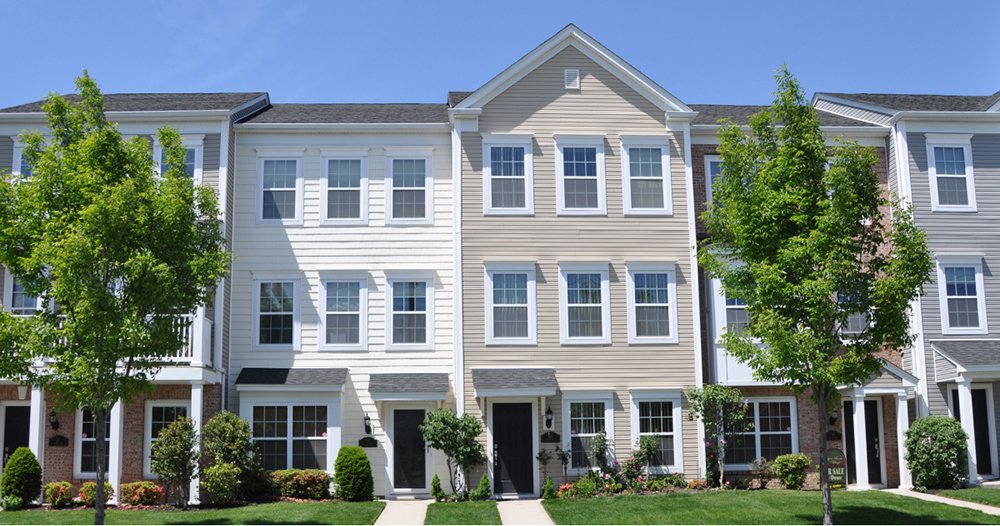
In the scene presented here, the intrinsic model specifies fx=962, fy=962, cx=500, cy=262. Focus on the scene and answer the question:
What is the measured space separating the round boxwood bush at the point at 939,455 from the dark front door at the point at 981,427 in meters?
1.73

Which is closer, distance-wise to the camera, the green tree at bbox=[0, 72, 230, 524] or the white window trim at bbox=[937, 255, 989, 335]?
the green tree at bbox=[0, 72, 230, 524]

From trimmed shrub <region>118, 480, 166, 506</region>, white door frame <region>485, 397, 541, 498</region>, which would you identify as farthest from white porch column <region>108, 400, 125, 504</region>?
white door frame <region>485, 397, 541, 498</region>

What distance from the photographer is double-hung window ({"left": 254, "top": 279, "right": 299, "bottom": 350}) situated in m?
24.2

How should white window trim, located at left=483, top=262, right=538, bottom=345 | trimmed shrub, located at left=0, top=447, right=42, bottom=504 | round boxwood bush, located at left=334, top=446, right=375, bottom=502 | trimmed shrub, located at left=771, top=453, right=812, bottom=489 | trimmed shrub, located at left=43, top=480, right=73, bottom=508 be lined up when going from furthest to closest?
white window trim, located at left=483, top=262, right=538, bottom=345
trimmed shrub, located at left=771, top=453, right=812, bottom=489
round boxwood bush, located at left=334, top=446, right=375, bottom=502
trimmed shrub, located at left=43, top=480, right=73, bottom=508
trimmed shrub, located at left=0, top=447, right=42, bottom=504

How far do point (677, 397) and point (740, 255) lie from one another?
22.4 ft

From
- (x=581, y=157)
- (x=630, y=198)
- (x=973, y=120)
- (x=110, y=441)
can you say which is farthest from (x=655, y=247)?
(x=110, y=441)

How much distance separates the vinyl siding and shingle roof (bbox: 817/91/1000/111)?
21.9ft

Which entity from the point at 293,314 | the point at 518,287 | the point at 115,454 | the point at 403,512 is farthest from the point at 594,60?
the point at 115,454

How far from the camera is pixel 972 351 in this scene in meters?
24.1

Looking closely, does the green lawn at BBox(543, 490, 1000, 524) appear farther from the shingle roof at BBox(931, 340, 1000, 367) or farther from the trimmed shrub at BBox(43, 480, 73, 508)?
the trimmed shrub at BBox(43, 480, 73, 508)

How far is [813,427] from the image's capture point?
80.3ft

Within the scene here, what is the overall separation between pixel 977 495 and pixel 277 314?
55.6ft

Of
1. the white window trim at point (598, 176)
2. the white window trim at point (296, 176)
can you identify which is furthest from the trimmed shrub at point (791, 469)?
the white window trim at point (296, 176)

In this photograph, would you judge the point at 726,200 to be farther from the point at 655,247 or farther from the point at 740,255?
the point at 655,247
